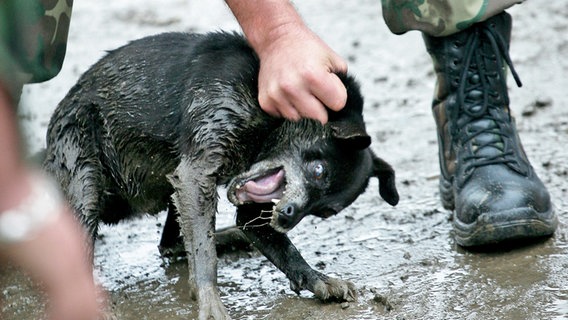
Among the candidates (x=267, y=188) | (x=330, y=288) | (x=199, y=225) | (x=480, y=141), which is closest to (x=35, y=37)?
(x=199, y=225)

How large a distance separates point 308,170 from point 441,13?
92cm

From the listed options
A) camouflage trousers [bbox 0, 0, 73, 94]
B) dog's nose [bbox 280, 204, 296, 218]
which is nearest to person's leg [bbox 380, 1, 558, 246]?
dog's nose [bbox 280, 204, 296, 218]

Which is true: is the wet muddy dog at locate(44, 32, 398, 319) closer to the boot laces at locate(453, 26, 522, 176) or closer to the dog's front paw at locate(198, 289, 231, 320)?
the dog's front paw at locate(198, 289, 231, 320)

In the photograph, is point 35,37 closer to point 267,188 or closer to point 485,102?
point 267,188

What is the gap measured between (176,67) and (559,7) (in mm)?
3999

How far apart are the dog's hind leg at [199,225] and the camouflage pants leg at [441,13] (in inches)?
44.7

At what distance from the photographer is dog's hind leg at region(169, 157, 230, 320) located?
11.1ft

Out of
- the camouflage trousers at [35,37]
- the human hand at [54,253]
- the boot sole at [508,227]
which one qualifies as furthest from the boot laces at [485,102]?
the human hand at [54,253]

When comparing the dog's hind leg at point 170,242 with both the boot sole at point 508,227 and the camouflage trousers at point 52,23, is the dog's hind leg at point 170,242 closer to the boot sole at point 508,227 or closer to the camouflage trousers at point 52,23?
the camouflage trousers at point 52,23

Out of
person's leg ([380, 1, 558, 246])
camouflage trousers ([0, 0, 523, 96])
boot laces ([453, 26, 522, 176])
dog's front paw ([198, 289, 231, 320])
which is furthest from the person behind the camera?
boot laces ([453, 26, 522, 176])

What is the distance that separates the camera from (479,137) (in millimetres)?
4113

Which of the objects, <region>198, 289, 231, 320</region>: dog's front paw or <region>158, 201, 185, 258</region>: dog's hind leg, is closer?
<region>198, 289, 231, 320</region>: dog's front paw

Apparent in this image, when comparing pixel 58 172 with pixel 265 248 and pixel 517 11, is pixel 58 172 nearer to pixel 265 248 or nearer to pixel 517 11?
pixel 265 248

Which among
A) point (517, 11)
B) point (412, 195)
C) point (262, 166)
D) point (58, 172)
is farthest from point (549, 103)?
point (58, 172)
